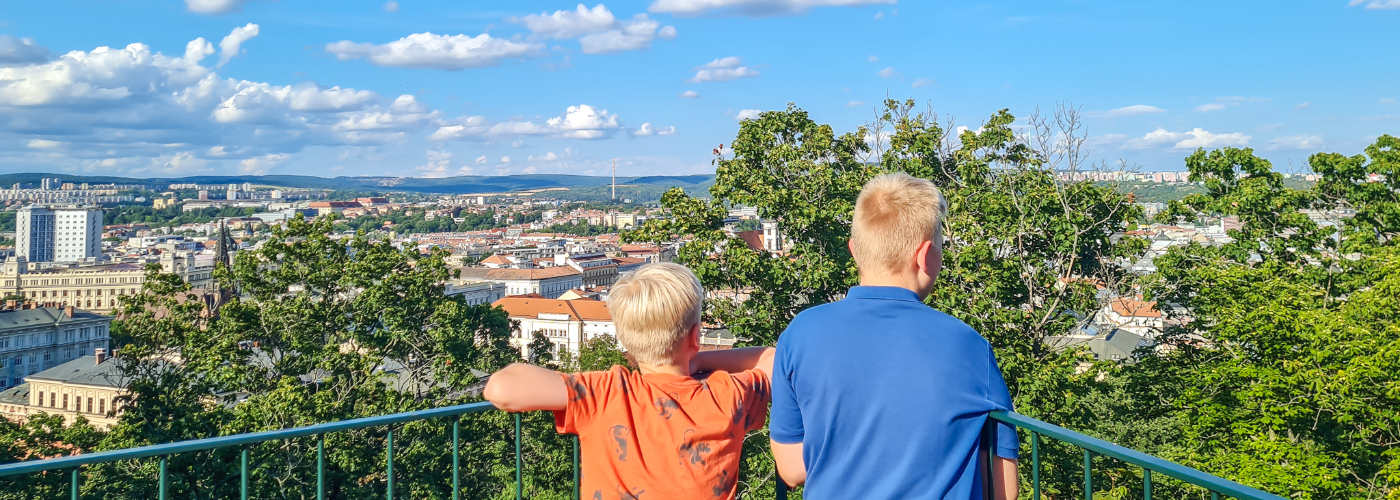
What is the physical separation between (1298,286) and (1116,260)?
8.78 feet

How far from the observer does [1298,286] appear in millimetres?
14555

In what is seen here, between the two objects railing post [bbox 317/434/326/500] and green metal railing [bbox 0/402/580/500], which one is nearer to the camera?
green metal railing [bbox 0/402/580/500]

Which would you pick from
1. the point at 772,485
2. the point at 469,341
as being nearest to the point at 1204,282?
the point at 772,485

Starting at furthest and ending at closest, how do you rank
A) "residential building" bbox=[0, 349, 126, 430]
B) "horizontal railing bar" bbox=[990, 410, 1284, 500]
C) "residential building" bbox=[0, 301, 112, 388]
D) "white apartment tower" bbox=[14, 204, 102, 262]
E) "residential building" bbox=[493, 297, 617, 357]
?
"white apartment tower" bbox=[14, 204, 102, 262]
"residential building" bbox=[493, 297, 617, 357]
"residential building" bbox=[0, 301, 112, 388]
"residential building" bbox=[0, 349, 126, 430]
"horizontal railing bar" bbox=[990, 410, 1284, 500]

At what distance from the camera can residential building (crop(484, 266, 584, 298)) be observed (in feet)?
360

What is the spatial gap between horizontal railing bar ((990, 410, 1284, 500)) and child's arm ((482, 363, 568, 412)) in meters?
1.01

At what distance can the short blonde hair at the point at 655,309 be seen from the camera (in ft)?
6.95

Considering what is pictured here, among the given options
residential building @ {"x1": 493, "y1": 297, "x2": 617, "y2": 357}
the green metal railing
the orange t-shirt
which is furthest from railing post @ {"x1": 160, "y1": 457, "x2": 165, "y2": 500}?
residential building @ {"x1": 493, "y1": 297, "x2": 617, "y2": 357}

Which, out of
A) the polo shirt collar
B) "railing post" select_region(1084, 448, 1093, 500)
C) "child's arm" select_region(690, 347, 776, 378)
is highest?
the polo shirt collar

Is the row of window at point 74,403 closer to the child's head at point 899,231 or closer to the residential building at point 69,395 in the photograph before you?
the residential building at point 69,395

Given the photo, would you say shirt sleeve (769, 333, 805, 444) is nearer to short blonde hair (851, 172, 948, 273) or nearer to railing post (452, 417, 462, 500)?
short blonde hair (851, 172, 948, 273)

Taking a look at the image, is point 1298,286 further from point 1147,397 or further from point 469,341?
point 469,341

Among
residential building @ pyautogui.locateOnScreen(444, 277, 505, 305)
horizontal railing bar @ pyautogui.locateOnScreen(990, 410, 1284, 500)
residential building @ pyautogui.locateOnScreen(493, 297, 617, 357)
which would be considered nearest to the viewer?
horizontal railing bar @ pyautogui.locateOnScreen(990, 410, 1284, 500)

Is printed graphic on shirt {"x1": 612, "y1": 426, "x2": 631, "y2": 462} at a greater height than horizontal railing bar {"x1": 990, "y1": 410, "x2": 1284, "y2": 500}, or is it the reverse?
horizontal railing bar {"x1": 990, "y1": 410, "x2": 1284, "y2": 500}
